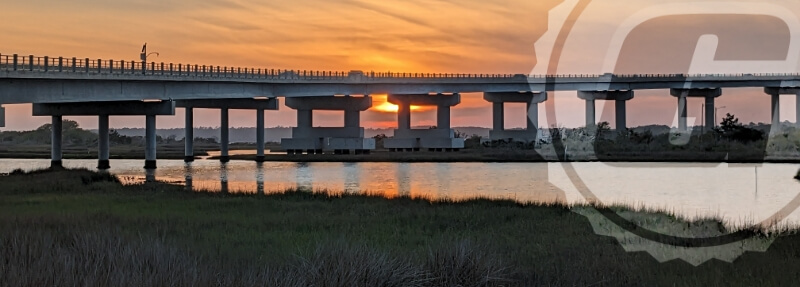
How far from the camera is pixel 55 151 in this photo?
270 feet

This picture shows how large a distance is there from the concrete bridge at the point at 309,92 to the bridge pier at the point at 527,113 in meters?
0.17

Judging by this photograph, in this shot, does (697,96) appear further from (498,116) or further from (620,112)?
(498,116)

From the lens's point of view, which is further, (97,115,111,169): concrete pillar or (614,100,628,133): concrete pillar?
(614,100,628,133): concrete pillar

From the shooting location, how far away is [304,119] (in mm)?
124688

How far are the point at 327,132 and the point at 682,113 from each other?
6096 cm

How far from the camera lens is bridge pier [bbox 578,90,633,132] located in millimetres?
127812

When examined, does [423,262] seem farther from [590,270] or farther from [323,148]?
[323,148]

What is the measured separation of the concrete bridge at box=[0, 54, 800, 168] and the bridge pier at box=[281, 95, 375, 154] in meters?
0.15

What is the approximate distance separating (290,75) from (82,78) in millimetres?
39035

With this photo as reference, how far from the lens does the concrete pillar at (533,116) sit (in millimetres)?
131500

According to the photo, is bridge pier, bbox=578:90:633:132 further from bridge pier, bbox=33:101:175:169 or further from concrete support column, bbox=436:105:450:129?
bridge pier, bbox=33:101:175:169

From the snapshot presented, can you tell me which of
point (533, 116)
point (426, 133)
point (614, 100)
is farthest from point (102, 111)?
point (614, 100)

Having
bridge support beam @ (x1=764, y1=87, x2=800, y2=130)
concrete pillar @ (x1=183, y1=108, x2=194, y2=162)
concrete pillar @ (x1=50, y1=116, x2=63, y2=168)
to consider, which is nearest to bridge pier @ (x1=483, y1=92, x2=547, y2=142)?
bridge support beam @ (x1=764, y1=87, x2=800, y2=130)

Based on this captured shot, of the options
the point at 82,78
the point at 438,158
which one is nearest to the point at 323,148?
the point at 438,158
